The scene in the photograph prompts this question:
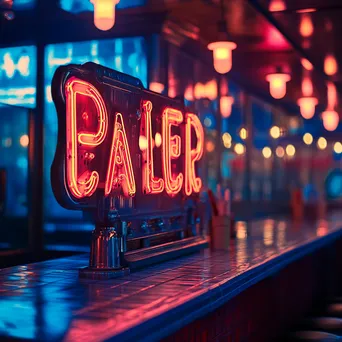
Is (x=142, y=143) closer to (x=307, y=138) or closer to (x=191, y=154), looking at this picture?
(x=191, y=154)

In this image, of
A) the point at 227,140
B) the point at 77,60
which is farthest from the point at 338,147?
the point at 77,60

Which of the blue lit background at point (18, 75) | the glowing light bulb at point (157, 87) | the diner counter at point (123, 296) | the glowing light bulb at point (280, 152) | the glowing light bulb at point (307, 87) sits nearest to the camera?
the diner counter at point (123, 296)

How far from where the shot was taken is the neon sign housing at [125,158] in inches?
124

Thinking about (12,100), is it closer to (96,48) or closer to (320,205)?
(96,48)

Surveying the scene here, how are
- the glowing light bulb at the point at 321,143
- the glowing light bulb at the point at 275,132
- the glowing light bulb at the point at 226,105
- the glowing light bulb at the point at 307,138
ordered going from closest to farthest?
1. the glowing light bulb at the point at 226,105
2. the glowing light bulb at the point at 275,132
3. the glowing light bulb at the point at 307,138
4. the glowing light bulb at the point at 321,143

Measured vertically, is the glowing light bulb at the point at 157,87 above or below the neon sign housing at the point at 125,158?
above

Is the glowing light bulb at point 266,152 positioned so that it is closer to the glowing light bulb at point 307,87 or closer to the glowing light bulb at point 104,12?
the glowing light bulb at point 307,87

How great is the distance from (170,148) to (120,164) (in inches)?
35.0

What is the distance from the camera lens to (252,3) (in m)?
5.45

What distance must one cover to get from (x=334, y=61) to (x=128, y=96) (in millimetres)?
4892

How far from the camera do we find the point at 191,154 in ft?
15.8

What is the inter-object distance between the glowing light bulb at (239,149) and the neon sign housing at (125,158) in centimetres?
439

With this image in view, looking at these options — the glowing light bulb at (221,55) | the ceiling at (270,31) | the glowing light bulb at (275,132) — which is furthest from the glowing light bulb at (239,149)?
the glowing light bulb at (221,55)

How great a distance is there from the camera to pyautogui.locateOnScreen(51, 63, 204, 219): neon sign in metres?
3.13
